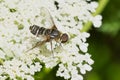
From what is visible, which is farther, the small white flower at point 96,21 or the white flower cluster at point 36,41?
the small white flower at point 96,21

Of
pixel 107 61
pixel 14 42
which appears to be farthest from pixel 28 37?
pixel 107 61

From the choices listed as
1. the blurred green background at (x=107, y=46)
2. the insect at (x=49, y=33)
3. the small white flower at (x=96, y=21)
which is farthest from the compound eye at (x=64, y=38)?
the blurred green background at (x=107, y=46)

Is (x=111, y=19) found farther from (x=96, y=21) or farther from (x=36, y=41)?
(x=36, y=41)

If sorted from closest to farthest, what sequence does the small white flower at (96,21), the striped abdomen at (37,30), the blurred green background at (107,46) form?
the striped abdomen at (37,30) < the small white flower at (96,21) < the blurred green background at (107,46)

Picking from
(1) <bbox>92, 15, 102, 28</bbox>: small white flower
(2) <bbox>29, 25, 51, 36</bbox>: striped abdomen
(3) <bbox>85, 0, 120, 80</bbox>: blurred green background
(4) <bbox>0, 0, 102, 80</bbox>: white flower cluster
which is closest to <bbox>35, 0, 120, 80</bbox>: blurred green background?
(3) <bbox>85, 0, 120, 80</bbox>: blurred green background

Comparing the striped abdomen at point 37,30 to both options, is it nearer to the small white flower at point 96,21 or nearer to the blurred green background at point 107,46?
the small white flower at point 96,21

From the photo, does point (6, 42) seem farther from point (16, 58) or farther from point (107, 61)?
point (107, 61)

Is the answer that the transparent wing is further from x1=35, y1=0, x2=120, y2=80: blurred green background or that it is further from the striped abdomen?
x1=35, y1=0, x2=120, y2=80: blurred green background
